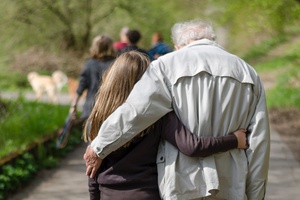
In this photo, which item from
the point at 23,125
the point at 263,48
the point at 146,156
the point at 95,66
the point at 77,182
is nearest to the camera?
the point at 146,156

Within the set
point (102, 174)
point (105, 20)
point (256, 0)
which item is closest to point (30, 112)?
point (256, 0)

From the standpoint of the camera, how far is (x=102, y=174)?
3594 mm

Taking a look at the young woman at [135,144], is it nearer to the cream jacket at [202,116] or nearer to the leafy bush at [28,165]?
the cream jacket at [202,116]

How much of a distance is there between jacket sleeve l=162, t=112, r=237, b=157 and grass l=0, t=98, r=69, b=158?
460 centimetres

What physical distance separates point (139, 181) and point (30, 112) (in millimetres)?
7878

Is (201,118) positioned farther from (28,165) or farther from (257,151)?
(28,165)

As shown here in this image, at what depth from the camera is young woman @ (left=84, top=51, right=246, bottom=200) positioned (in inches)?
138

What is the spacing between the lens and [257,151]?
361 cm

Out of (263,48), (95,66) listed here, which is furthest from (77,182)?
(263,48)

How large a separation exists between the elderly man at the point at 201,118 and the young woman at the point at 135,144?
6cm

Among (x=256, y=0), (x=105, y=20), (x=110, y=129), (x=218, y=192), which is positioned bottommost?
(x=105, y=20)

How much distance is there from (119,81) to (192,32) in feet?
1.81

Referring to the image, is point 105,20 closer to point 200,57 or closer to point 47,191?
point 47,191

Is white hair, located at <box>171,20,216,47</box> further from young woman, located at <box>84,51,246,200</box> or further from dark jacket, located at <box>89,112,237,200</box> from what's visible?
dark jacket, located at <box>89,112,237,200</box>
